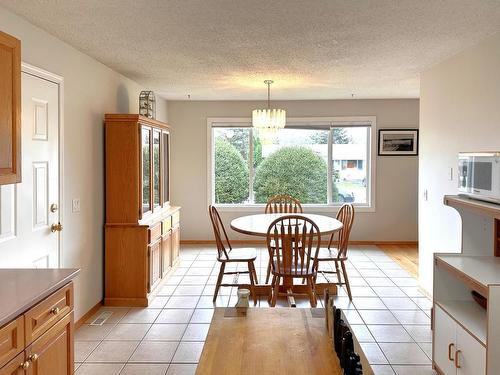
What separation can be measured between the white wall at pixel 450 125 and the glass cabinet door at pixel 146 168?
272 cm

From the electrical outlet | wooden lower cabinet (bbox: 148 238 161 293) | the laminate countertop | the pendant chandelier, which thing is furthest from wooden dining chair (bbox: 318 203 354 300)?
the laminate countertop

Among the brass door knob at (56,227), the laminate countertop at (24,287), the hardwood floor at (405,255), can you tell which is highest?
the brass door knob at (56,227)

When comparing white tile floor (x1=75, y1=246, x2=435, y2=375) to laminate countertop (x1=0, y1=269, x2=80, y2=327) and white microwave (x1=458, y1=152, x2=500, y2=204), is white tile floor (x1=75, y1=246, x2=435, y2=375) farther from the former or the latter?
white microwave (x1=458, y1=152, x2=500, y2=204)

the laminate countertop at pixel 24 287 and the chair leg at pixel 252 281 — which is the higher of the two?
the laminate countertop at pixel 24 287

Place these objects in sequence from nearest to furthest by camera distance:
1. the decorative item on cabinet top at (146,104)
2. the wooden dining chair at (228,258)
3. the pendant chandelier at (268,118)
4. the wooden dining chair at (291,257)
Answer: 1. the wooden dining chair at (291,257)
2. the wooden dining chair at (228,258)
3. the decorative item on cabinet top at (146,104)
4. the pendant chandelier at (268,118)

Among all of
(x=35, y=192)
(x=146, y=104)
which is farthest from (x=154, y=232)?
(x=35, y=192)

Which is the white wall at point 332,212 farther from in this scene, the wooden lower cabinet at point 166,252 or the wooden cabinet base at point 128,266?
the wooden cabinet base at point 128,266

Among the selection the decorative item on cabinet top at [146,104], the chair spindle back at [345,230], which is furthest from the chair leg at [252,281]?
the decorative item on cabinet top at [146,104]

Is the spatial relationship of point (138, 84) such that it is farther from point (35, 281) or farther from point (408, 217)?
point (408, 217)

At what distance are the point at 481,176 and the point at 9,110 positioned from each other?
248cm

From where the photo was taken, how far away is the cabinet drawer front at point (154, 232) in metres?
4.28

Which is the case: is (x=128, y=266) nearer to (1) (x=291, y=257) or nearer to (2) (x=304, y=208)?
(1) (x=291, y=257)

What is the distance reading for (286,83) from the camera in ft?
17.5

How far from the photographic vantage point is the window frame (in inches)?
278
